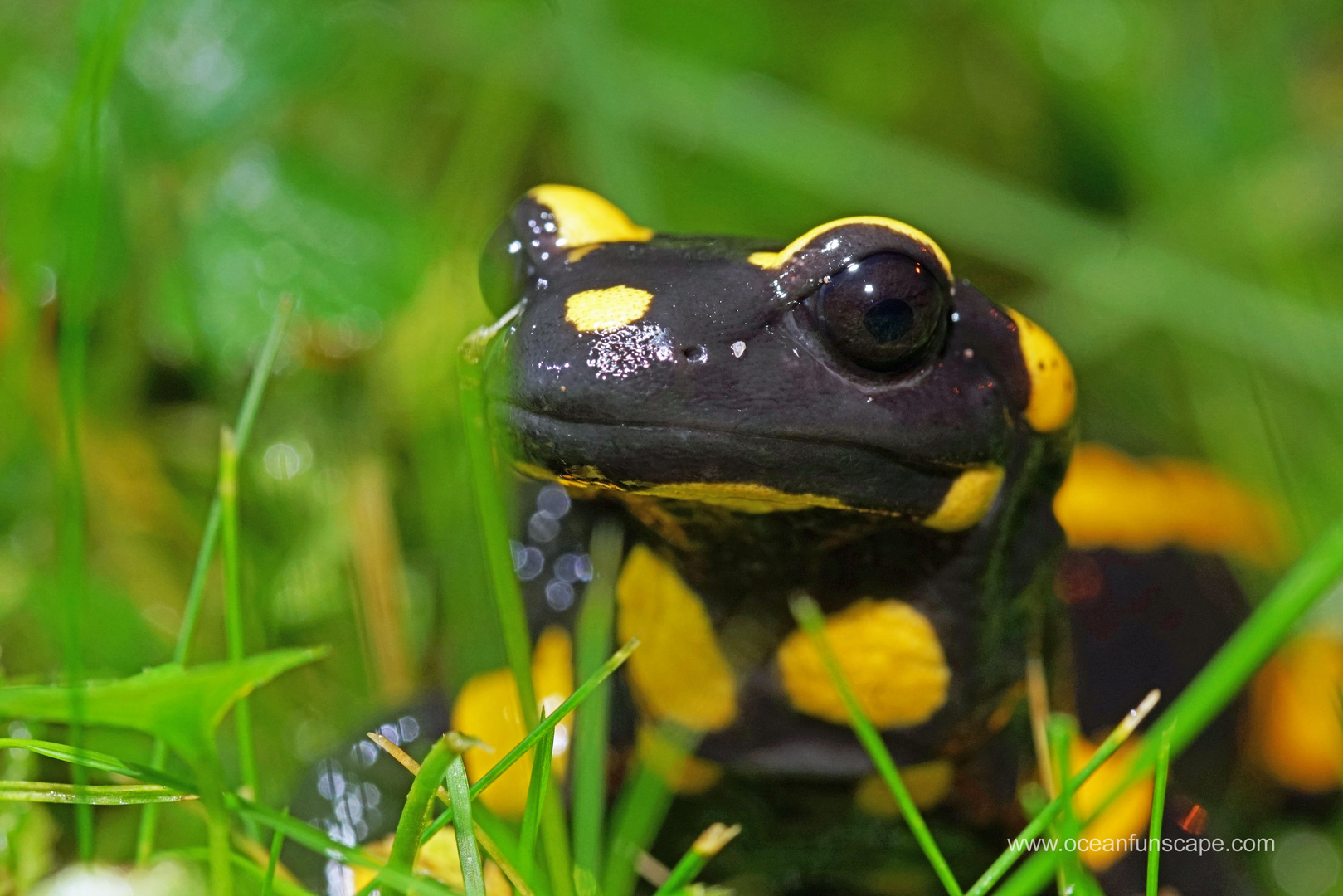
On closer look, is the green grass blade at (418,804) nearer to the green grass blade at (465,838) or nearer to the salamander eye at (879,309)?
the green grass blade at (465,838)

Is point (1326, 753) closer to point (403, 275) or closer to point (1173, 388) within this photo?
point (1173, 388)

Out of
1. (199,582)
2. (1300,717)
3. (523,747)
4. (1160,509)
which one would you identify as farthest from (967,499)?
(1300,717)

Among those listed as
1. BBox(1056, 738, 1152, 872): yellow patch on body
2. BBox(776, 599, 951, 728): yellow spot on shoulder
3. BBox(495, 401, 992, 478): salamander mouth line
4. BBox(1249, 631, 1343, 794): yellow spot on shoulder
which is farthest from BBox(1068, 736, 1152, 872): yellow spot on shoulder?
BBox(1249, 631, 1343, 794): yellow spot on shoulder

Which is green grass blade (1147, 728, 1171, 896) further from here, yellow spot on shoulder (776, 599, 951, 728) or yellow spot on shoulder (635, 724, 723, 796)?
yellow spot on shoulder (635, 724, 723, 796)

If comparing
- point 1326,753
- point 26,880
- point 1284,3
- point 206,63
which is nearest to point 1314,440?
point 1326,753

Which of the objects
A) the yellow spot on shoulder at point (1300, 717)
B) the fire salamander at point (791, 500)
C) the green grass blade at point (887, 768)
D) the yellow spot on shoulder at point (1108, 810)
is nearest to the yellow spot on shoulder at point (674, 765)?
the fire salamander at point (791, 500)

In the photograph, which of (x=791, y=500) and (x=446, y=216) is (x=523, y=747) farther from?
(x=446, y=216)
